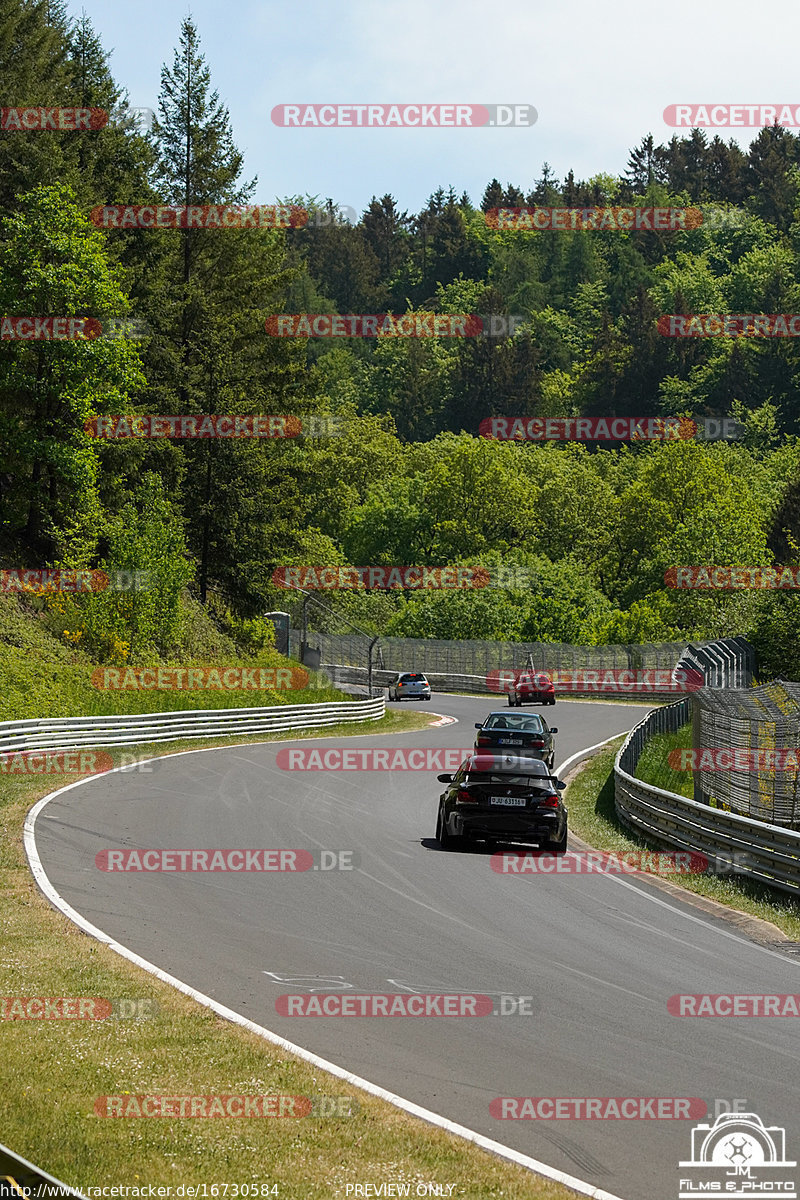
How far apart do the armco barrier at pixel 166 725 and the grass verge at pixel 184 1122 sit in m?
20.2

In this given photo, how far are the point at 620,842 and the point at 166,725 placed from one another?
17525mm

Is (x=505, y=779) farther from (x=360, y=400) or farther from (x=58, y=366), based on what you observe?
(x=360, y=400)

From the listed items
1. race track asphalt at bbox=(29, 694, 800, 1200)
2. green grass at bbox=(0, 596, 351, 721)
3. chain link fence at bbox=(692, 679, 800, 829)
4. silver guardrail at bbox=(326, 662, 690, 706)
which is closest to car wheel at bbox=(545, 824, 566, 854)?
race track asphalt at bbox=(29, 694, 800, 1200)

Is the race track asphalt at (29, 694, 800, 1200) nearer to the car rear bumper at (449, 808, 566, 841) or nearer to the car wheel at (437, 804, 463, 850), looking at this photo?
the car wheel at (437, 804, 463, 850)

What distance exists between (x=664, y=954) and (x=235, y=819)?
32.7ft

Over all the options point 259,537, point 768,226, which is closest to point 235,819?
point 259,537

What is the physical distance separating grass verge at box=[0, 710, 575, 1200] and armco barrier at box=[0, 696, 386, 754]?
20.2 m

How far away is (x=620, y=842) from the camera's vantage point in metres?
20.0

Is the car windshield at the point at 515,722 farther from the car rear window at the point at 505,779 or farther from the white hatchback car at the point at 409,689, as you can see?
the white hatchback car at the point at 409,689

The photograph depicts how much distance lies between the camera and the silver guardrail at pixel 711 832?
48.1 feet

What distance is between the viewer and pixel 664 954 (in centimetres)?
1148

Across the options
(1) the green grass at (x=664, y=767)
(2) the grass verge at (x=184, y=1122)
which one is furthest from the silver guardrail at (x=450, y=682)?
(2) the grass verge at (x=184, y=1122)

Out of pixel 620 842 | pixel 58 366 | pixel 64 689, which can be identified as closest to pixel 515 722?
pixel 620 842

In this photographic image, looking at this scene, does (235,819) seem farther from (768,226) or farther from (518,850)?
(768,226)
